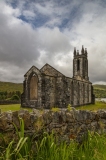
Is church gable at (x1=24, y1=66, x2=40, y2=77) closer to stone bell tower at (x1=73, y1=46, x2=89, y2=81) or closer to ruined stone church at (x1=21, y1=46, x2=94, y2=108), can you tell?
ruined stone church at (x1=21, y1=46, x2=94, y2=108)

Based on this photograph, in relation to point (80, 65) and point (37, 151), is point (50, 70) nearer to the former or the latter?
point (80, 65)

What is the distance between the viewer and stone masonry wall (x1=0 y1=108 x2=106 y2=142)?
209 inches

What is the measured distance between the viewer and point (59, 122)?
6.59 m

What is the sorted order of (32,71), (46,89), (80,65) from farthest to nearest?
(80,65), (32,71), (46,89)

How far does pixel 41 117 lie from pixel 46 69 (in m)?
34.5

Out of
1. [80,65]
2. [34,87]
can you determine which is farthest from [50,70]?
[80,65]

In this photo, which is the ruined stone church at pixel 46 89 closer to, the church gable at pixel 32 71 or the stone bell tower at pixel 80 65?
the church gable at pixel 32 71

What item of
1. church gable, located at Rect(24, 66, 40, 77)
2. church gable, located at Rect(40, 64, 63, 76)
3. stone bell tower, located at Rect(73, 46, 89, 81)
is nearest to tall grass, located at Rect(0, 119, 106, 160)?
church gable, located at Rect(24, 66, 40, 77)

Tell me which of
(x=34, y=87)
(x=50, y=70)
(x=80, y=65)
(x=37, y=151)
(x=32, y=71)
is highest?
(x=80, y=65)

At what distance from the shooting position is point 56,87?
3791 cm

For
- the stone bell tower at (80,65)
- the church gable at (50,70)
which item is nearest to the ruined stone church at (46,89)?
the church gable at (50,70)

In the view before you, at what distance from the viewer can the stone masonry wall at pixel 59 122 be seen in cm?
531

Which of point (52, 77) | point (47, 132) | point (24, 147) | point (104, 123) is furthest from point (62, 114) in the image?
point (52, 77)

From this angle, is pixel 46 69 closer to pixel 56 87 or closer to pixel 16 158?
pixel 56 87
